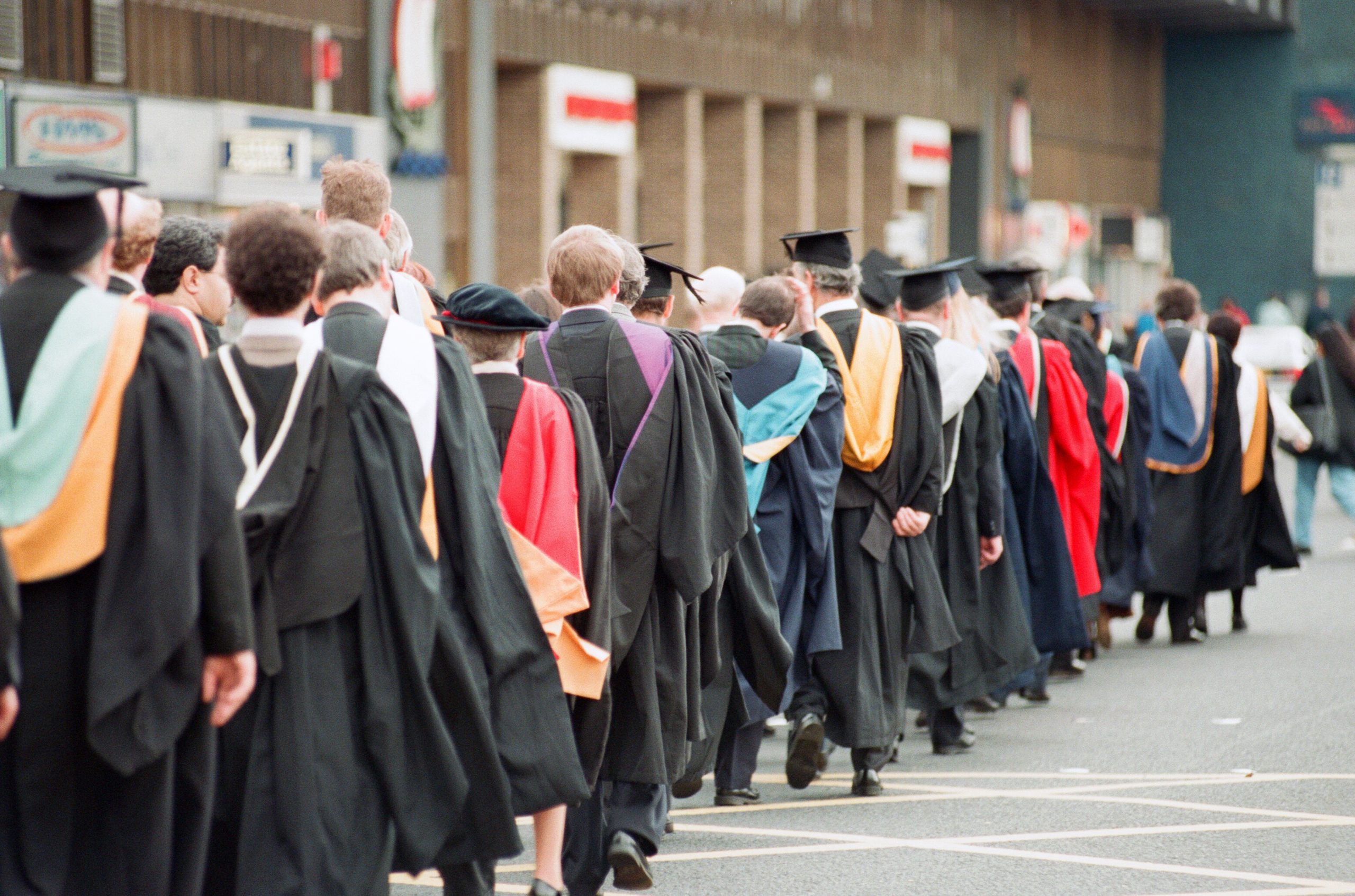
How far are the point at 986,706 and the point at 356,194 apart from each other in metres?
4.98

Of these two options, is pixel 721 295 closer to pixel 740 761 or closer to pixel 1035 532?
pixel 740 761

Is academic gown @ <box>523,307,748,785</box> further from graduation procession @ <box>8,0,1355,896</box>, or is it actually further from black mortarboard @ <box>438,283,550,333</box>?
black mortarboard @ <box>438,283,550,333</box>

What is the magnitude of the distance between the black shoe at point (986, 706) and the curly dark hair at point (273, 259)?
581 cm

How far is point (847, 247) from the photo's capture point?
7.93 meters

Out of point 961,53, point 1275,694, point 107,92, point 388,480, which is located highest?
point 961,53

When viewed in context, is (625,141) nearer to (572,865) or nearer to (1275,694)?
(1275,694)

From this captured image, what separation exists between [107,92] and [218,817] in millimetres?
16011

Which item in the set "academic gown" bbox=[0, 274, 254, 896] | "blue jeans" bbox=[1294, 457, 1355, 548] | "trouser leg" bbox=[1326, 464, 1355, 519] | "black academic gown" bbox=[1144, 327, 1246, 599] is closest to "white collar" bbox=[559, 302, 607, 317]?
"academic gown" bbox=[0, 274, 254, 896]

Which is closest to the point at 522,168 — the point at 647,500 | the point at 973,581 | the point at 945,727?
the point at 973,581

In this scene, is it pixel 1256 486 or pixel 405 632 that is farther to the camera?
pixel 1256 486

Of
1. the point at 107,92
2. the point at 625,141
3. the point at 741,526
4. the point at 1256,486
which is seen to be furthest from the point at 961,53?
the point at 741,526

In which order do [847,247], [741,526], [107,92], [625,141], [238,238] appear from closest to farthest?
[238,238] < [741,526] < [847,247] < [107,92] < [625,141]

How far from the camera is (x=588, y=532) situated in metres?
5.62

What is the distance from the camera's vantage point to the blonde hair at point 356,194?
5.79 m
